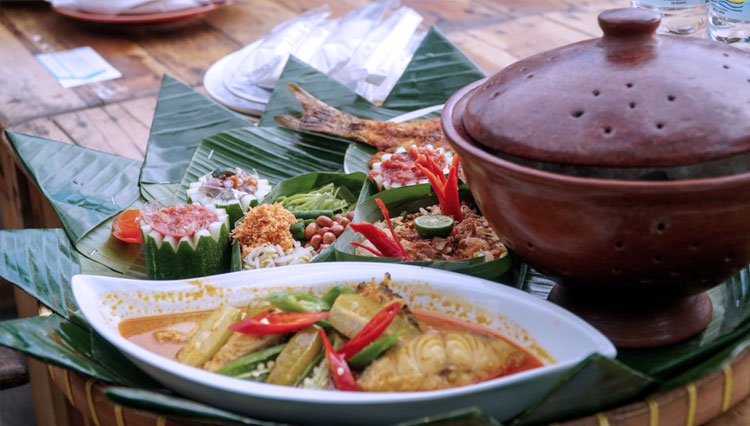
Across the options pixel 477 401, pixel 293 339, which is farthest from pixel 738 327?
pixel 293 339

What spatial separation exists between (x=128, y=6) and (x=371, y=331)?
9.98 ft

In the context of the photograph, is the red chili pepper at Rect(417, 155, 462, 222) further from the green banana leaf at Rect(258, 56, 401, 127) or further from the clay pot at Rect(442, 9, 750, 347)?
the green banana leaf at Rect(258, 56, 401, 127)

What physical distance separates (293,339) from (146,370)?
11.0 inches

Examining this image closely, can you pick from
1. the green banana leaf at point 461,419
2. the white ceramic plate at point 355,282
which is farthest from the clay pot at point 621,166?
the green banana leaf at point 461,419

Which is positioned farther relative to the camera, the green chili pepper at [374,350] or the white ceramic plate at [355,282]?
the green chili pepper at [374,350]

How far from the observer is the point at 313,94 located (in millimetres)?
3080

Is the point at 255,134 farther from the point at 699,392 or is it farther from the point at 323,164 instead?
the point at 699,392

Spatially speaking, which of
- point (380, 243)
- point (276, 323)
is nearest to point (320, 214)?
point (380, 243)

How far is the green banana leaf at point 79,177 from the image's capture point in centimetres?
233

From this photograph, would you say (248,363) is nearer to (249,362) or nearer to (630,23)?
(249,362)

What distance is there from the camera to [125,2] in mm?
3881

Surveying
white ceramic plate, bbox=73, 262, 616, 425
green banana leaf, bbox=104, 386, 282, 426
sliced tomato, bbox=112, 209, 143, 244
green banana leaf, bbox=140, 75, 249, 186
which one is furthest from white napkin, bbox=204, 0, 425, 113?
green banana leaf, bbox=104, 386, 282, 426

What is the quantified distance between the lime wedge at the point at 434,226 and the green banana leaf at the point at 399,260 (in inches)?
6.5

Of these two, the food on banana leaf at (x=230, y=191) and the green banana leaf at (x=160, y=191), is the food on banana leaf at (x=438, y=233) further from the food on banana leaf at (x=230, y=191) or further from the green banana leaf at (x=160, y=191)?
the green banana leaf at (x=160, y=191)
